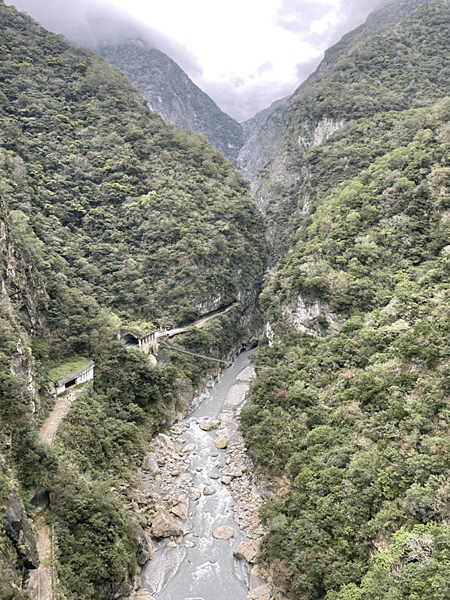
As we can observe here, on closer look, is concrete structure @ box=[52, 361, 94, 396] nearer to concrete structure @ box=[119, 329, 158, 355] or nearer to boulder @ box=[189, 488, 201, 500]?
concrete structure @ box=[119, 329, 158, 355]

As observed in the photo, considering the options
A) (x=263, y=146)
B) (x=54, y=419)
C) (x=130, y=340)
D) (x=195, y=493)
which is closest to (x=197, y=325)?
(x=130, y=340)

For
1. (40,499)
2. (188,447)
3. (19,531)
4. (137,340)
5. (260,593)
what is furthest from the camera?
(137,340)

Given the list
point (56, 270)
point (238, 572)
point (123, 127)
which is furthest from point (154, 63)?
point (238, 572)

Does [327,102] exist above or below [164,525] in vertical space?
above

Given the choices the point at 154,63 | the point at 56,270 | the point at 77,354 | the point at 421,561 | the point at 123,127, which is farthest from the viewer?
the point at 154,63

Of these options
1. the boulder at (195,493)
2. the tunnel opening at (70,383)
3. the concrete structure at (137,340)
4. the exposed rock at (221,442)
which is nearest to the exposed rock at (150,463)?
the boulder at (195,493)

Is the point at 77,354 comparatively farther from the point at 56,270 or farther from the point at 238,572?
the point at 238,572

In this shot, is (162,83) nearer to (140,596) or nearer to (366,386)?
(366,386)
